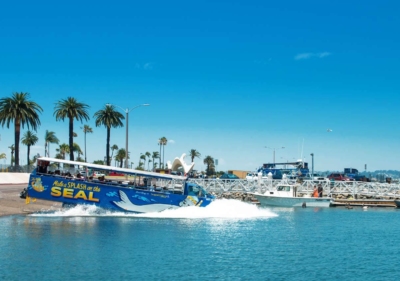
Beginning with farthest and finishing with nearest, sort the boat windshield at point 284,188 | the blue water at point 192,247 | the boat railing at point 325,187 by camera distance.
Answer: the boat railing at point 325,187, the boat windshield at point 284,188, the blue water at point 192,247

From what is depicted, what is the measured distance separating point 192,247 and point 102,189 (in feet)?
44.1

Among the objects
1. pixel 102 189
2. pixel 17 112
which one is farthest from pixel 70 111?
pixel 102 189

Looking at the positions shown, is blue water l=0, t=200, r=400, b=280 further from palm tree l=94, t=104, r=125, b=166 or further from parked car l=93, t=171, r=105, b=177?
palm tree l=94, t=104, r=125, b=166

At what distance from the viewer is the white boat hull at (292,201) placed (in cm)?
5719

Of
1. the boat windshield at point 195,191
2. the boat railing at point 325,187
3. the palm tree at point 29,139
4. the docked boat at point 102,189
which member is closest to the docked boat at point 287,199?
the boat railing at point 325,187

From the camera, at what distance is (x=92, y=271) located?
20.6 meters

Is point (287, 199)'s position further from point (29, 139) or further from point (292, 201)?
point (29, 139)

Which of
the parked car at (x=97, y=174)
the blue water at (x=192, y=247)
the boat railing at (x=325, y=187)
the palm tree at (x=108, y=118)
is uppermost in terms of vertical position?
the palm tree at (x=108, y=118)

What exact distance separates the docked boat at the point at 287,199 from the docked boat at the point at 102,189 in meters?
18.8

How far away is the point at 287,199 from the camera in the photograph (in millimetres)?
57156

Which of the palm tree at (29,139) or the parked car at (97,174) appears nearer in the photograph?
the parked car at (97,174)

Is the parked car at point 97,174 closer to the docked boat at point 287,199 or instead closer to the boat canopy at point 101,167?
the boat canopy at point 101,167

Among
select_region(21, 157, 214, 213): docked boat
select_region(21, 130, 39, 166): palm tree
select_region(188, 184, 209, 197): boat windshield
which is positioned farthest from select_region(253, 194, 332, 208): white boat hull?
select_region(21, 130, 39, 166): palm tree

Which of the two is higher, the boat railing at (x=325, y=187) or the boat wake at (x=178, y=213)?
the boat railing at (x=325, y=187)
